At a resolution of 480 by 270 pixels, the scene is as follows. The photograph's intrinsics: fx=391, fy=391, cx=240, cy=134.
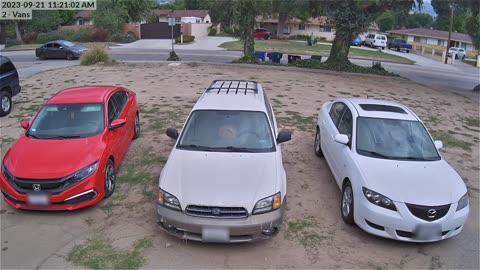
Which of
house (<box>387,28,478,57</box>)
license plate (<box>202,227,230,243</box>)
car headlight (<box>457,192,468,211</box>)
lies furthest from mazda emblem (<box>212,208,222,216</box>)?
house (<box>387,28,478,57</box>)

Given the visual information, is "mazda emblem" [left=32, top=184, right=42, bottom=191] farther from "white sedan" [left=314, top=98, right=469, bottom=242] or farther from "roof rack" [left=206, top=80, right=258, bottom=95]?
"white sedan" [left=314, top=98, right=469, bottom=242]

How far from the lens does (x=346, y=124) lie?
6.50 m

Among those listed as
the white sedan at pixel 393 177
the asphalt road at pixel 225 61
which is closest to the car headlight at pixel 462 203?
the white sedan at pixel 393 177

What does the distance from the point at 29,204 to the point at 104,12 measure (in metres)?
43.8

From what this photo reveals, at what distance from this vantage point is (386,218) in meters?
4.78

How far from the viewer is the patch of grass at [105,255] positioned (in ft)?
14.8

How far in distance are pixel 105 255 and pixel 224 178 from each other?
66.5 inches

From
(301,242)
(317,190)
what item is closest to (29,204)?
(301,242)

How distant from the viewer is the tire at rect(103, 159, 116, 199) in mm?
5926

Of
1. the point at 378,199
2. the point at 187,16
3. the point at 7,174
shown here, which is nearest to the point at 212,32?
the point at 187,16

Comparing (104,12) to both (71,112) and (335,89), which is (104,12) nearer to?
(335,89)

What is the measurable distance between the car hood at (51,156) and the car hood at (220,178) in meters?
1.39

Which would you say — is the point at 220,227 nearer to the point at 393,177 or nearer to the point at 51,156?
the point at 393,177

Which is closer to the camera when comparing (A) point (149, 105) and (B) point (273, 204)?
(B) point (273, 204)
